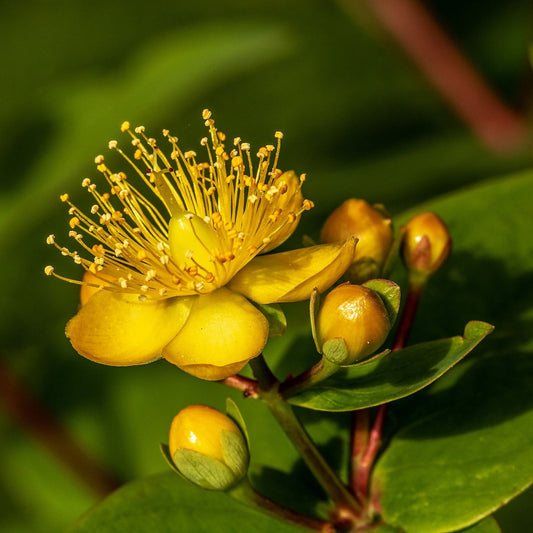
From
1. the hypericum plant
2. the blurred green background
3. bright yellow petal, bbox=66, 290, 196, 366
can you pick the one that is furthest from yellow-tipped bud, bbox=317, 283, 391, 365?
the blurred green background

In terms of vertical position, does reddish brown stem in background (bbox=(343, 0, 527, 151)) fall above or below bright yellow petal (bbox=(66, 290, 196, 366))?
below

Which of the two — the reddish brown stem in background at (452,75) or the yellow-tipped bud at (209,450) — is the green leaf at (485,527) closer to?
the yellow-tipped bud at (209,450)

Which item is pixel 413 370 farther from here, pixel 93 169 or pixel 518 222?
pixel 93 169

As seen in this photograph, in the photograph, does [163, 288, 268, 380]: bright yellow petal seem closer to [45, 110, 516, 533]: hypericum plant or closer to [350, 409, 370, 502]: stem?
[45, 110, 516, 533]: hypericum plant

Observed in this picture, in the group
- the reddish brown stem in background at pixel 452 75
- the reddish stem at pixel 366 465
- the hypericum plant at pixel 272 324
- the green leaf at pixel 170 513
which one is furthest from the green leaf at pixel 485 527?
the reddish brown stem in background at pixel 452 75

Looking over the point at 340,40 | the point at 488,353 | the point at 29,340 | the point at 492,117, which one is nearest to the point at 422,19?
the point at 492,117

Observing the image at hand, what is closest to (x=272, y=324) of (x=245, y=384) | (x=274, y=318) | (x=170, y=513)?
(x=274, y=318)

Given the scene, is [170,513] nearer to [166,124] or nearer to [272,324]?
[272,324]
